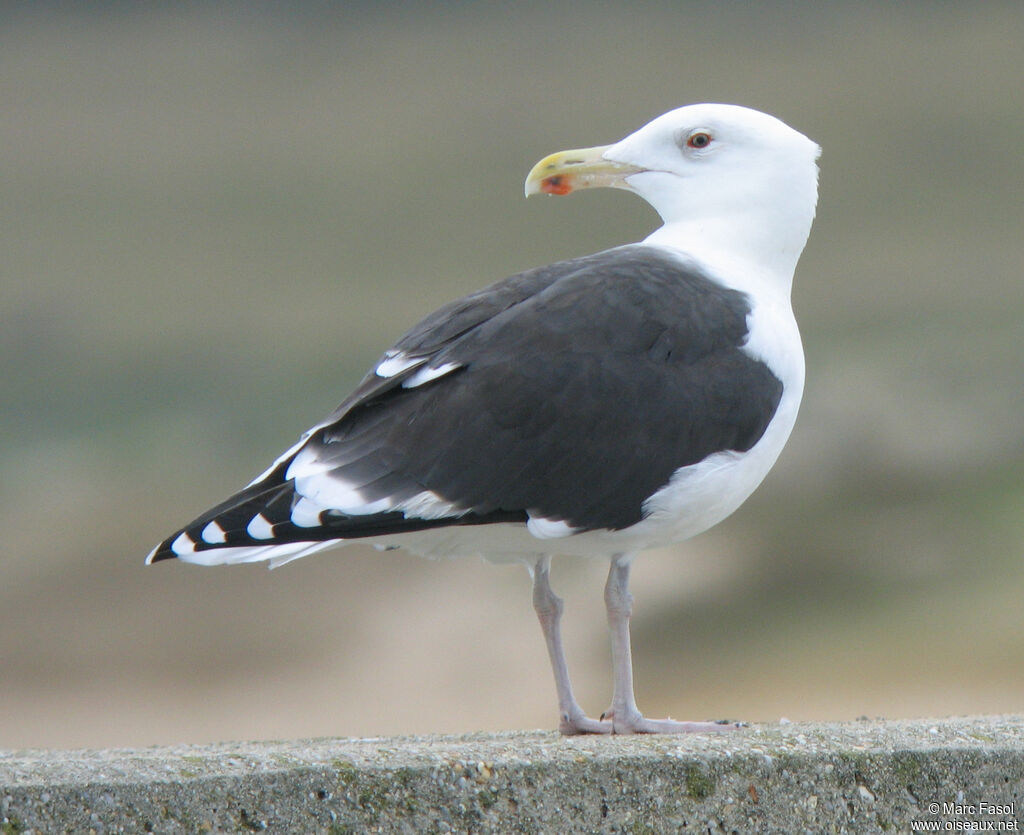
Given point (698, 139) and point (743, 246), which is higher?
point (698, 139)

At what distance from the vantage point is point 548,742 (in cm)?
279

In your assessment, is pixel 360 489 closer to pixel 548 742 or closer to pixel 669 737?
pixel 548 742

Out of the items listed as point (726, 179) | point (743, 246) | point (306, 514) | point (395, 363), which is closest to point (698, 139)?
point (726, 179)

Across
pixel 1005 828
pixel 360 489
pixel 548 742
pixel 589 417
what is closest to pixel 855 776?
pixel 1005 828

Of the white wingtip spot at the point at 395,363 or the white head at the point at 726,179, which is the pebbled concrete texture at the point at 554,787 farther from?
the white head at the point at 726,179

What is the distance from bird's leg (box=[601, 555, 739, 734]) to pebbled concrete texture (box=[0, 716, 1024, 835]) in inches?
8.6

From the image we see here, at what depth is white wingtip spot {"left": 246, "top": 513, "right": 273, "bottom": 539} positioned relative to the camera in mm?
2689

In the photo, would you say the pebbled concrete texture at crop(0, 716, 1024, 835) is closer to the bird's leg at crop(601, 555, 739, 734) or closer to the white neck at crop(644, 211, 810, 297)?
the bird's leg at crop(601, 555, 739, 734)

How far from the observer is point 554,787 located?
249 centimetres

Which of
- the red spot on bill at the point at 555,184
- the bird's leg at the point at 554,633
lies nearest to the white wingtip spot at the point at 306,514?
the bird's leg at the point at 554,633

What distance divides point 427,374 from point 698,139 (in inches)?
42.0

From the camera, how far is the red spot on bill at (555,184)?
3.64m

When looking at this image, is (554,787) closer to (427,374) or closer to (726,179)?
(427,374)

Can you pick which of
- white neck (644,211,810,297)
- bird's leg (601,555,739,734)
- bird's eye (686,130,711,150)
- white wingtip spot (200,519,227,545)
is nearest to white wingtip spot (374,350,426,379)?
white wingtip spot (200,519,227,545)
